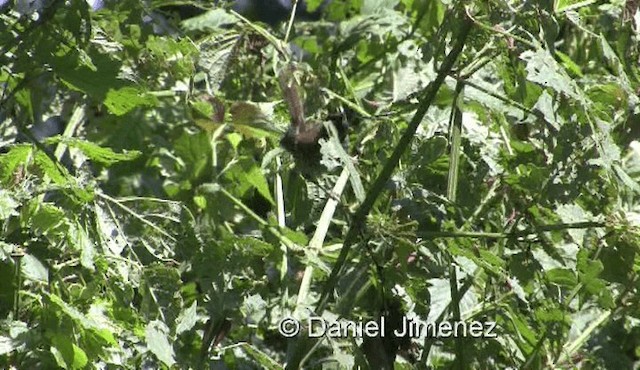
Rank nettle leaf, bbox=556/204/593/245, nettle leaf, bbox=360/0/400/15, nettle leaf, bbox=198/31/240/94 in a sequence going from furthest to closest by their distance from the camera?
nettle leaf, bbox=360/0/400/15 < nettle leaf, bbox=198/31/240/94 < nettle leaf, bbox=556/204/593/245

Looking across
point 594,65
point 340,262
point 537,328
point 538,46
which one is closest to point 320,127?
point 340,262

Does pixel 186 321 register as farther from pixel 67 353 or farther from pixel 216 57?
pixel 216 57

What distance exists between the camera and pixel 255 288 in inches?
51.9

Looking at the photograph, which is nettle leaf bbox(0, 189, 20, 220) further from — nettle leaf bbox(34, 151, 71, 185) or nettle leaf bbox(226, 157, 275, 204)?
nettle leaf bbox(226, 157, 275, 204)

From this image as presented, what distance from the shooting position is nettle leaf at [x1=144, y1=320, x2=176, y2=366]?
103 centimetres

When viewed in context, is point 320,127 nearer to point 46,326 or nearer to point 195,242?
point 195,242

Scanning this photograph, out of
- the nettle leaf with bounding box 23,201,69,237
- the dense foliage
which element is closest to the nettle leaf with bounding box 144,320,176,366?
the dense foliage

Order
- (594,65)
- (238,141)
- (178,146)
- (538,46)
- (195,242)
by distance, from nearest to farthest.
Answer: (538,46)
(195,242)
(178,146)
(238,141)
(594,65)

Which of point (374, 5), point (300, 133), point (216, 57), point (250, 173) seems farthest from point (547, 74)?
point (374, 5)

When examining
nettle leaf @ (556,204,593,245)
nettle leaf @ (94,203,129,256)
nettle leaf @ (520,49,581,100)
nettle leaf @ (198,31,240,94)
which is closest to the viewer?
nettle leaf @ (520,49,581,100)

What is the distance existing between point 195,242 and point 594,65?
2.72 ft

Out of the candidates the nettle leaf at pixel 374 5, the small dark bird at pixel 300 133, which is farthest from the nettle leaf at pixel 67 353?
the nettle leaf at pixel 374 5

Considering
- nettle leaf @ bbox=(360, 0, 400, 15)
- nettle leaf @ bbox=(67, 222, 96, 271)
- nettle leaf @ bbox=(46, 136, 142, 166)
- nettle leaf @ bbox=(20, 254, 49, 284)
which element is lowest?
nettle leaf @ bbox=(20, 254, 49, 284)

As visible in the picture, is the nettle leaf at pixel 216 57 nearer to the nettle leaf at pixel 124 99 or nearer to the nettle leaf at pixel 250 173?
the nettle leaf at pixel 250 173
